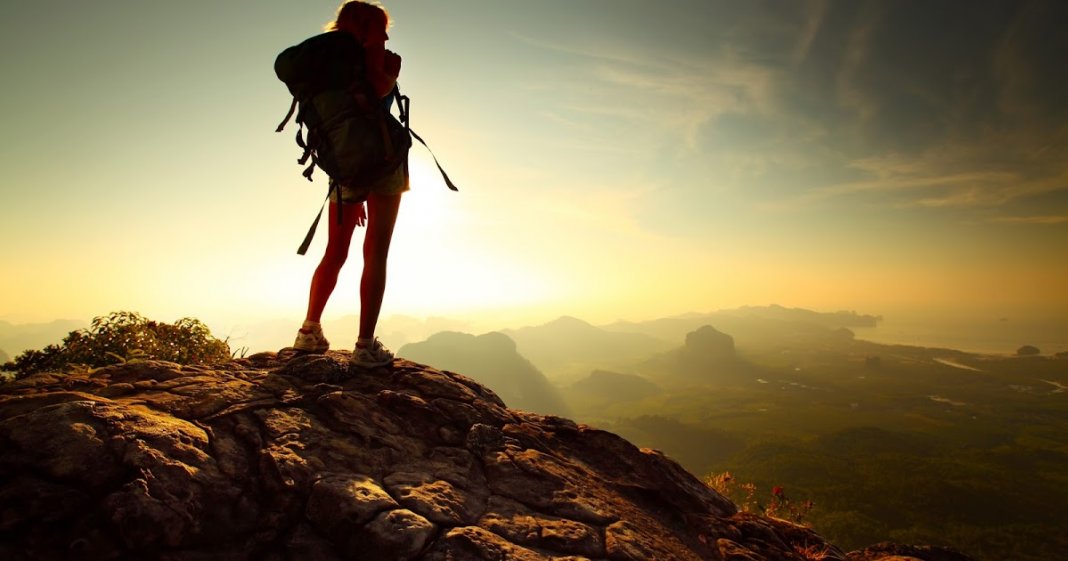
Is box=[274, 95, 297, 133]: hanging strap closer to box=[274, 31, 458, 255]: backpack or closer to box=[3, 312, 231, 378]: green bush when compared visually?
box=[274, 31, 458, 255]: backpack

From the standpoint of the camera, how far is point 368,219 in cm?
552

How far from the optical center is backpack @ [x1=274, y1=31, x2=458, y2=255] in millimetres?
4754

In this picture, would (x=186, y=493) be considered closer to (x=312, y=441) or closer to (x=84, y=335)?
(x=312, y=441)

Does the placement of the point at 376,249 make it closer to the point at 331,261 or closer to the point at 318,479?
the point at 331,261

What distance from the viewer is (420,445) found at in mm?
4801

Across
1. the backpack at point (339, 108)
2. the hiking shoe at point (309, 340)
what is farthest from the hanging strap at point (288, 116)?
the hiking shoe at point (309, 340)

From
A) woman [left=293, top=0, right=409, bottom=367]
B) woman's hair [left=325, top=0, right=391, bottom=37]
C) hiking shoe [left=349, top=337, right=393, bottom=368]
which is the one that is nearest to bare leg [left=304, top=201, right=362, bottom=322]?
woman [left=293, top=0, right=409, bottom=367]

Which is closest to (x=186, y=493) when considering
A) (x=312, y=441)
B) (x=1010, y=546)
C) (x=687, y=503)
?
(x=312, y=441)

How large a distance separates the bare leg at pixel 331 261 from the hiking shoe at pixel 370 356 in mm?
799

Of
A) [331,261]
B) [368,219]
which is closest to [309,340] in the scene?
[331,261]

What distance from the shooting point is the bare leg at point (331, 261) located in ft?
18.2

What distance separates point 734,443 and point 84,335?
636ft

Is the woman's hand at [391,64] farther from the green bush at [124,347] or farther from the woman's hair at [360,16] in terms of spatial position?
the green bush at [124,347]

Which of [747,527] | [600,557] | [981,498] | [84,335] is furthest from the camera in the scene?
[981,498]
